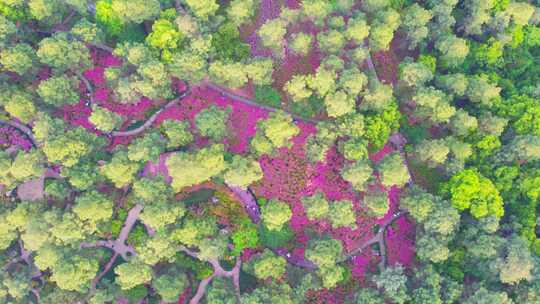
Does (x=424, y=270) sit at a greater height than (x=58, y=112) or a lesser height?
lesser

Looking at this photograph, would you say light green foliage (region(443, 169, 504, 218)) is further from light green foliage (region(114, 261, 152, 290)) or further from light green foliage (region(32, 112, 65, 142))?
light green foliage (region(32, 112, 65, 142))

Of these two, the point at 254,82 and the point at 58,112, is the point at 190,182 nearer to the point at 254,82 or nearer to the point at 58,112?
the point at 254,82

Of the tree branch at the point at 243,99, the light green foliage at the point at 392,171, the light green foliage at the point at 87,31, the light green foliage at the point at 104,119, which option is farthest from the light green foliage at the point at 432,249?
the light green foliage at the point at 87,31

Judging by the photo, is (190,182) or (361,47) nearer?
(190,182)

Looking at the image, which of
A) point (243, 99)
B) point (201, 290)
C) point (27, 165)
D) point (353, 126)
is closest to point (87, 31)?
point (27, 165)

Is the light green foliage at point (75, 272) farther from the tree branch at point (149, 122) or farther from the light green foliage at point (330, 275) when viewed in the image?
the light green foliage at point (330, 275)

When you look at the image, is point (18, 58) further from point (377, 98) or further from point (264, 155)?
point (377, 98)

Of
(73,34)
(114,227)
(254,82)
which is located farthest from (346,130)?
(73,34)
